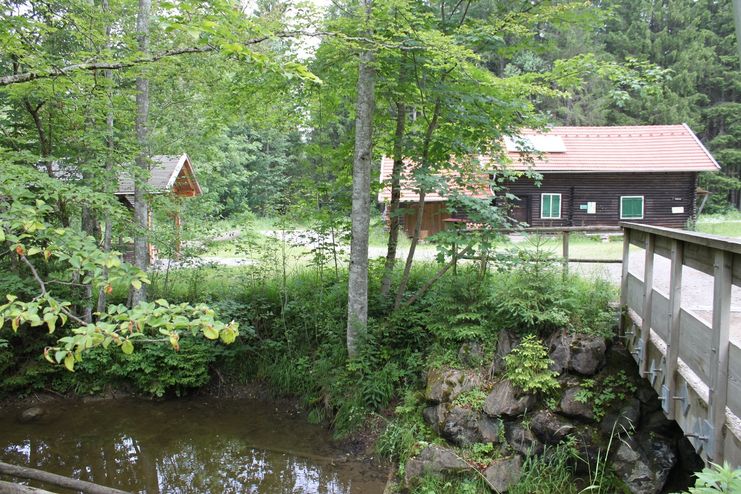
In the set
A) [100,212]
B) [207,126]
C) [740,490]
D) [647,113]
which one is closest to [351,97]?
[207,126]

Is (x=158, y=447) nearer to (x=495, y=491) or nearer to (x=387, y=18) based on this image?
(x=495, y=491)

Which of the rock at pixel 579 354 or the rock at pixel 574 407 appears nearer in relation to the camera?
the rock at pixel 574 407

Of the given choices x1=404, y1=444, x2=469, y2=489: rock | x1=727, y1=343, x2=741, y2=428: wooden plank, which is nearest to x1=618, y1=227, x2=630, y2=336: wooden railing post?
x1=404, y1=444, x2=469, y2=489: rock

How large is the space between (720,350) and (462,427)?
11.3 ft

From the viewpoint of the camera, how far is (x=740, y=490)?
5.40 feet

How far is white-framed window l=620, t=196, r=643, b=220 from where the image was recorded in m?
20.7

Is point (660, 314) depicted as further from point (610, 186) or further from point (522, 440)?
point (610, 186)

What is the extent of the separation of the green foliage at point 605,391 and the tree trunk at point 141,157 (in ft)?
21.7

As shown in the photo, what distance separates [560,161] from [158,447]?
17899 millimetres

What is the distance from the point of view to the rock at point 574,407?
5738 mm

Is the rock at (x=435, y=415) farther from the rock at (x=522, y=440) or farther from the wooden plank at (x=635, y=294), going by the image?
the wooden plank at (x=635, y=294)

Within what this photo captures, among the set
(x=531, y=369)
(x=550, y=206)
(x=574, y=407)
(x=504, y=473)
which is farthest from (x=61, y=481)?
(x=550, y=206)

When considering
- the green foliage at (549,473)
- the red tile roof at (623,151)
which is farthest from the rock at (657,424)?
the red tile roof at (623,151)

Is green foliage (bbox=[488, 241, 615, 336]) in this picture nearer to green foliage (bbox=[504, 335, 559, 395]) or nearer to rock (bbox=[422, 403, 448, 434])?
green foliage (bbox=[504, 335, 559, 395])
